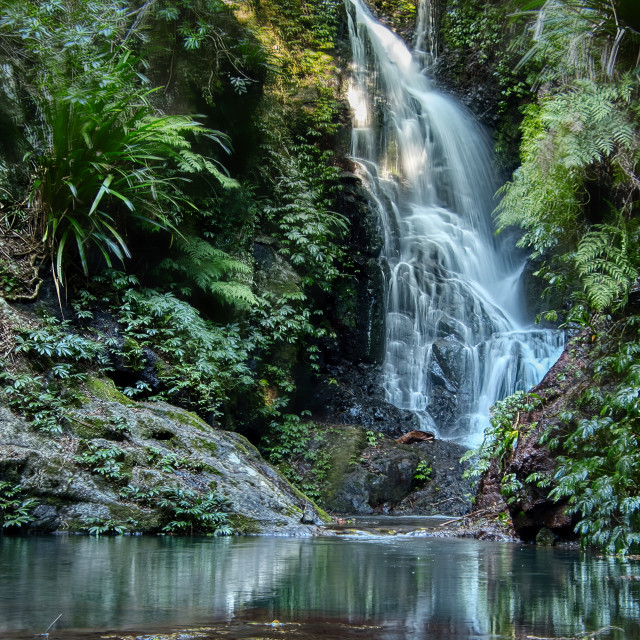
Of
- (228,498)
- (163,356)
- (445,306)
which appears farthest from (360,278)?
(228,498)

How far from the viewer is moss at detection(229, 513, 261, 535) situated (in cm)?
523

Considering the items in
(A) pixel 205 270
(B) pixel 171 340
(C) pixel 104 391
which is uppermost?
(A) pixel 205 270

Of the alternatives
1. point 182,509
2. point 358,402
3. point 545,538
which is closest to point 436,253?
point 358,402

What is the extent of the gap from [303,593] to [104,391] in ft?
15.4

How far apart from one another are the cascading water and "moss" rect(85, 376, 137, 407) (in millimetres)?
6539

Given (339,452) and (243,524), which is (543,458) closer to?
(243,524)

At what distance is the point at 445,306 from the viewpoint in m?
13.2

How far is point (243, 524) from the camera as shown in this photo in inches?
209

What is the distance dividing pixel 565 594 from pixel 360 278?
10.9m

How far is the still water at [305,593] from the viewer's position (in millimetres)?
1703

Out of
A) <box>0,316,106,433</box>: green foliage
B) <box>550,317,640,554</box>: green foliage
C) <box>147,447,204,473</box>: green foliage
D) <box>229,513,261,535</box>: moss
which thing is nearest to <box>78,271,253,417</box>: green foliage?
<box>0,316,106,433</box>: green foliage

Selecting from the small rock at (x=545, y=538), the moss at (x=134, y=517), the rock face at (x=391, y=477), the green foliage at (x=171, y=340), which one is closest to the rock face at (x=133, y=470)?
the moss at (x=134, y=517)

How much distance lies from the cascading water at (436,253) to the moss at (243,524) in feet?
21.5

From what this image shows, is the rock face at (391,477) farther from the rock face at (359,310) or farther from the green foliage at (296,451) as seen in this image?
the rock face at (359,310)
